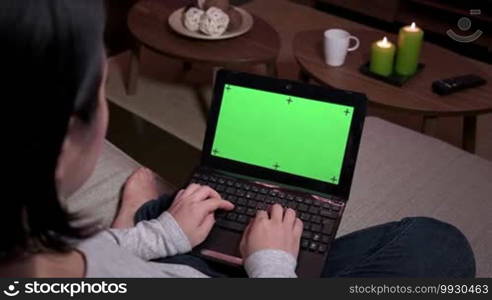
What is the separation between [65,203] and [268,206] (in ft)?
1.60

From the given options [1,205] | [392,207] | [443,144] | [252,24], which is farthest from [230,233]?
[252,24]

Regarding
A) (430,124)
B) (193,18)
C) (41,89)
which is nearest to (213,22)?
(193,18)

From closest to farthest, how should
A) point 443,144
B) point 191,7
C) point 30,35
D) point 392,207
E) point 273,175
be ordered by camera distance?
1. point 30,35
2. point 273,175
3. point 392,207
4. point 443,144
5. point 191,7

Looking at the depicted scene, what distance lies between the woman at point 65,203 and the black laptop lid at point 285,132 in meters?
0.14

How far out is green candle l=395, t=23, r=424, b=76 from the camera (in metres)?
1.80

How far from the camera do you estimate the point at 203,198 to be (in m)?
0.97

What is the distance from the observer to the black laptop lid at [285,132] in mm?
1049

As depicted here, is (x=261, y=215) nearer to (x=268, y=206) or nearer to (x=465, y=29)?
(x=268, y=206)

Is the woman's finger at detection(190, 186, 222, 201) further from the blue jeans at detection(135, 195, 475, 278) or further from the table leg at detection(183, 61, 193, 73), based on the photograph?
the table leg at detection(183, 61, 193, 73)

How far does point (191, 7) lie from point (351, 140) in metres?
1.24

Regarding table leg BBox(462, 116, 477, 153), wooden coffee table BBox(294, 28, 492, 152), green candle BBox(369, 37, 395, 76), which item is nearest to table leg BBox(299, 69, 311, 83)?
wooden coffee table BBox(294, 28, 492, 152)

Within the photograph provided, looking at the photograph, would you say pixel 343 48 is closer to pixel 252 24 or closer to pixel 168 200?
pixel 252 24

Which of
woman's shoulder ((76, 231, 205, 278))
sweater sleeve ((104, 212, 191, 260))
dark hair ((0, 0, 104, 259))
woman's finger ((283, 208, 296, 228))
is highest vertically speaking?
dark hair ((0, 0, 104, 259))

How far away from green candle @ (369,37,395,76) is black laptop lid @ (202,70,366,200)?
803 mm
